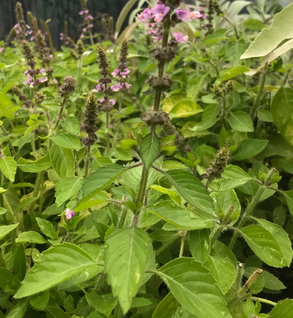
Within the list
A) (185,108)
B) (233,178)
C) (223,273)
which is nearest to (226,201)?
(233,178)

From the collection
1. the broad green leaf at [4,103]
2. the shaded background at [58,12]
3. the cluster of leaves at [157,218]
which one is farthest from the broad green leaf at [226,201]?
the shaded background at [58,12]

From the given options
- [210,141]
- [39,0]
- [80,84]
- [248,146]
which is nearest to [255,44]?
[248,146]

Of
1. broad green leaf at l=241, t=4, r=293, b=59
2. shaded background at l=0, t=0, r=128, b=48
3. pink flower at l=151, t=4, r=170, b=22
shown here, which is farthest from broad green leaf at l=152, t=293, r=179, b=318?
shaded background at l=0, t=0, r=128, b=48

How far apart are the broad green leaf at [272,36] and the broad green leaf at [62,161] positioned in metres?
0.51

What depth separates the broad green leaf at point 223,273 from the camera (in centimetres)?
56

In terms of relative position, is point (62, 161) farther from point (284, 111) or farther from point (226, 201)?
point (284, 111)

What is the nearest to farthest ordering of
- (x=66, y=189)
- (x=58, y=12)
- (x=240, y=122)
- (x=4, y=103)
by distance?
1. (x=66, y=189)
2. (x=4, y=103)
3. (x=240, y=122)
4. (x=58, y=12)

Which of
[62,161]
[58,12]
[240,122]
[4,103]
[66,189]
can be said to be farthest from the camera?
[58,12]

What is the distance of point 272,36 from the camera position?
0.76m

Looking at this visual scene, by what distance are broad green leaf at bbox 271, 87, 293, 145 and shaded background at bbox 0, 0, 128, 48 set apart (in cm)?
240

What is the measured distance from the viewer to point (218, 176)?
2.06ft

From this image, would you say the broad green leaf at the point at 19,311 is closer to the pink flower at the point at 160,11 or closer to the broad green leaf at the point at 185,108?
the pink flower at the point at 160,11

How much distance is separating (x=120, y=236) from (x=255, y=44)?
61 centimetres

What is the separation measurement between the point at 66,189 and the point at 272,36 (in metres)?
0.64
